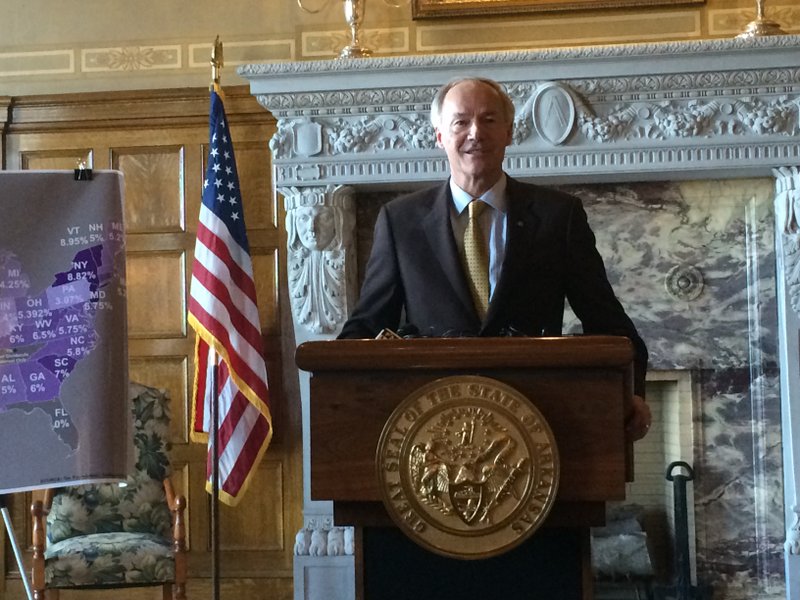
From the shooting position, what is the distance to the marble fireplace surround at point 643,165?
176 inches

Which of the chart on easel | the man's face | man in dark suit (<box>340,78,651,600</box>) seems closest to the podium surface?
man in dark suit (<box>340,78,651,600</box>)

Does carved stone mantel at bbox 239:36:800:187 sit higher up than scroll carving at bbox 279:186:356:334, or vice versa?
carved stone mantel at bbox 239:36:800:187

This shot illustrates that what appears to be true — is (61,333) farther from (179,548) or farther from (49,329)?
(179,548)

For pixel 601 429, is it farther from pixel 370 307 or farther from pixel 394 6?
pixel 394 6

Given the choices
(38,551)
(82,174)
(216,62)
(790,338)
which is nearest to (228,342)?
(82,174)

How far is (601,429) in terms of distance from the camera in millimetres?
1397

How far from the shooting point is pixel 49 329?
3717 mm

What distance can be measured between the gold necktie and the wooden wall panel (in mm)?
3121

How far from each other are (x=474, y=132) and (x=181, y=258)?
3399 millimetres

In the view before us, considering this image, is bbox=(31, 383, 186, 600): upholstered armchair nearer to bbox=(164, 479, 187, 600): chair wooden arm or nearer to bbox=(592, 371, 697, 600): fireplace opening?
bbox=(164, 479, 187, 600): chair wooden arm

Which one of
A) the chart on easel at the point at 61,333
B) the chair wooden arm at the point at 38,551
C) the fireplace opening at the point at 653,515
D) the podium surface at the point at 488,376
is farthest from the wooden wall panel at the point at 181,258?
the podium surface at the point at 488,376

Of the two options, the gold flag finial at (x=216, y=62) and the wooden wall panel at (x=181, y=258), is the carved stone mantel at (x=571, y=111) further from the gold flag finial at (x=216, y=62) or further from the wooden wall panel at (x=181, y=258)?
the wooden wall panel at (x=181, y=258)

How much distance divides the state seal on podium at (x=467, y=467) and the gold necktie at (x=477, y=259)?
0.40 m

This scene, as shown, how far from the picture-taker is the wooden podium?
4.57 ft
